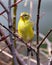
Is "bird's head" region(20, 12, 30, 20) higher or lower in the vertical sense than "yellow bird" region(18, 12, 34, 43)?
higher

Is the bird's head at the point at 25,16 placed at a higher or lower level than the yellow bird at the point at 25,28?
higher

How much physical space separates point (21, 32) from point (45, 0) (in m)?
2.38

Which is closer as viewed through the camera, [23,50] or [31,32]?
[31,32]

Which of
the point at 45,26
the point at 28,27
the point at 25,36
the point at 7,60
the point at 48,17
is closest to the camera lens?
the point at 25,36

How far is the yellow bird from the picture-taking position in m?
1.22

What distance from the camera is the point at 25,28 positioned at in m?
1.29

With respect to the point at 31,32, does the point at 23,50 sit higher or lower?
higher

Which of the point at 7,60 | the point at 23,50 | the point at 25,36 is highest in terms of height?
the point at 23,50

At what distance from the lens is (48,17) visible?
3.52 meters

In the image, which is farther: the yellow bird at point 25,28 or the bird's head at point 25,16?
the bird's head at point 25,16

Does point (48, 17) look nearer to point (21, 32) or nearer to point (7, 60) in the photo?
point (7, 60)

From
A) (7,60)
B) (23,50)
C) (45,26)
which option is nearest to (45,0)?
(45,26)

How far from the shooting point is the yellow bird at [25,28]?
4.00 ft

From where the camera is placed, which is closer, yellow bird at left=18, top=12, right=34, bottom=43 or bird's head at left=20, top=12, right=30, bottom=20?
yellow bird at left=18, top=12, right=34, bottom=43
